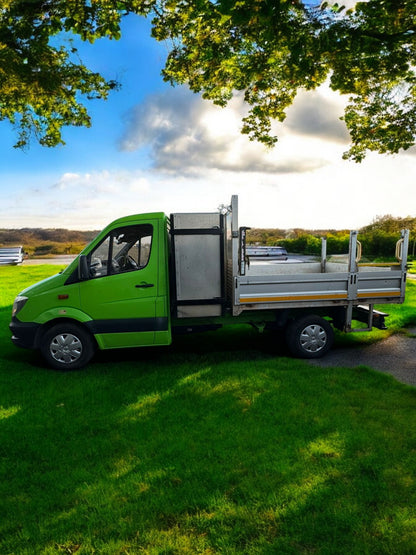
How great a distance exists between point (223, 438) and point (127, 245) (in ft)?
11.7

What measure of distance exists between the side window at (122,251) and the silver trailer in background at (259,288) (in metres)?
0.50

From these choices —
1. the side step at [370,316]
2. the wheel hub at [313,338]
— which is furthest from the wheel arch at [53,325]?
the side step at [370,316]

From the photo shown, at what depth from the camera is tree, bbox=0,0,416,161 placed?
8.20 m

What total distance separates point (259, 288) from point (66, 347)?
3.27 metres

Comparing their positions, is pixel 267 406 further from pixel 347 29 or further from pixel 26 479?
pixel 347 29

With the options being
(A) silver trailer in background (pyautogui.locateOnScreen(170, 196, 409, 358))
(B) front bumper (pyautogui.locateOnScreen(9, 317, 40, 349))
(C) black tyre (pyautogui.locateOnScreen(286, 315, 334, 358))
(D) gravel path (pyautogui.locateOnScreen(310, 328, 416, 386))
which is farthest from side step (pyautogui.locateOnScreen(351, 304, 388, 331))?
(B) front bumper (pyautogui.locateOnScreen(9, 317, 40, 349))

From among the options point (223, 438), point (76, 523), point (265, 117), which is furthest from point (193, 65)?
point (76, 523)

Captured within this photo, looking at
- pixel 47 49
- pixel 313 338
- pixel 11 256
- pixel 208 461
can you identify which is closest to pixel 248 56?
pixel 47 49

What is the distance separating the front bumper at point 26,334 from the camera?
620 cm

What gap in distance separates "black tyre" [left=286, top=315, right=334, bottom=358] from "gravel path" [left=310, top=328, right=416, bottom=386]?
19 centimetres

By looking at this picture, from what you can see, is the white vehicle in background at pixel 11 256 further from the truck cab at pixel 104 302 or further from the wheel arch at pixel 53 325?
the wheel arch at pixel 53 325

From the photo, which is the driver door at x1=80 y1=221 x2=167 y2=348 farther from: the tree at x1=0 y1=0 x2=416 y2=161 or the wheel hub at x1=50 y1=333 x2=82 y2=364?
the tree at x1=0 y1=0 x2=416 y2=161

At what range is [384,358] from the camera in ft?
→ 22.3

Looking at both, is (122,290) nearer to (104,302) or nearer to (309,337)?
(104,302)
